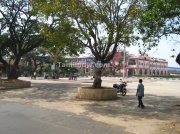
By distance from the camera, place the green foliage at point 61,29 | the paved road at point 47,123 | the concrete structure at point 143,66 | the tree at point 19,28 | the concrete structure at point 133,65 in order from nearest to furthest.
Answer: the paved road at point 47,123
the green foliage at point 61,29
the tree at point 19,28
the concrete structure at point 133,65
the concrete structure at point 143,66

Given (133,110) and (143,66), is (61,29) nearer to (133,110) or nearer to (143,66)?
(133,110)

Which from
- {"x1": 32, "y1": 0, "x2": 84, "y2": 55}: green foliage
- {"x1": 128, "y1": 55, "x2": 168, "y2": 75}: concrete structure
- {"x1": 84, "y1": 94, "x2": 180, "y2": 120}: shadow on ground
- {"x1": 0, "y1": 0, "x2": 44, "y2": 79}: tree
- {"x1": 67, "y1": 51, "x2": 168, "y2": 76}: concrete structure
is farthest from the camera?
{"x1": 128, "y1": 55, "x2": 168, "y2": 75}: concrete structure

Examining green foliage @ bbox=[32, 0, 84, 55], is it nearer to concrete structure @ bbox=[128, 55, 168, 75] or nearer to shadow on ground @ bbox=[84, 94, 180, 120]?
shadow on ground @ bbox=[84, 94, 180, 120]

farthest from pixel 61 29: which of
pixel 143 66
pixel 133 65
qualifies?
pixel 143 66

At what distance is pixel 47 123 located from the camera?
13273 millimetres

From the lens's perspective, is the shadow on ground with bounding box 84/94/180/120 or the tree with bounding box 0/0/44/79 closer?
the shadow on ground with bounding box 84/94/180/120

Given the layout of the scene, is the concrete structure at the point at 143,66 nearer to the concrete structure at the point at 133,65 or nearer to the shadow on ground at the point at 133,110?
the concrete structure at the point at 133,65

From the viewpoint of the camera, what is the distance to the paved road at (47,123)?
1166 cm

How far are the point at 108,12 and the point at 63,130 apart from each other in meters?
13.8

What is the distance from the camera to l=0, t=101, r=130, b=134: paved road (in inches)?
459

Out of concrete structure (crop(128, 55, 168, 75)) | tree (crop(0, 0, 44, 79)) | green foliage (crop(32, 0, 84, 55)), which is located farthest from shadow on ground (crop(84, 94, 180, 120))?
concrete structure (crop(128, 55, 168, 75))

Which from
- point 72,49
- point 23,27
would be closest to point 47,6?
point 72,49

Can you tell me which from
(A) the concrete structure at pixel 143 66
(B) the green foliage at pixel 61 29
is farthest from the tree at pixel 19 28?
(A) the concrete structure at pixel 143 66

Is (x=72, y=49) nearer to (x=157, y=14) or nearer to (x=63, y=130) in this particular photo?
(x=157, y=14)
